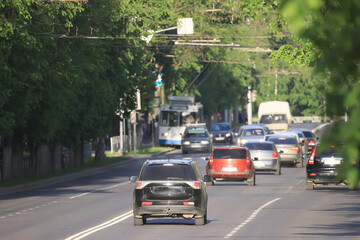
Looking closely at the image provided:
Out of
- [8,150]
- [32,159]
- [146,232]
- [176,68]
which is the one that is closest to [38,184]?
[8,150]

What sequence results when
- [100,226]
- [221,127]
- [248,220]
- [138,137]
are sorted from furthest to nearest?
[221,127]
[138,137]
[248,220]
[100,226]

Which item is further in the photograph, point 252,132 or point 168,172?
point 252,132

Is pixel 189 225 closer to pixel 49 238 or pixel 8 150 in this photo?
pixel 49 238

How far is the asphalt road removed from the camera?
59.3 feet

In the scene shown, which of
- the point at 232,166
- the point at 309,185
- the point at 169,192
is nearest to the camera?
the point at 169,192

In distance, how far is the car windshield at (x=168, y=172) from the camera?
1938cm

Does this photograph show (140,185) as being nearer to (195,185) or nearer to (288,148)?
(195,185)

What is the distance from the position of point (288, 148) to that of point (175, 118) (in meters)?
27.7

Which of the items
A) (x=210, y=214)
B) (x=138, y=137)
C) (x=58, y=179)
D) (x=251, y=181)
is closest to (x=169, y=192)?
(x=210, y=214)

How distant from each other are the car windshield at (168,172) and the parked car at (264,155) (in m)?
19.9

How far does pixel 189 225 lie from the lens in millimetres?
20250

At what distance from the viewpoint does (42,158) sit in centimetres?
4334

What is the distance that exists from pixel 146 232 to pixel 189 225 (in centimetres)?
204

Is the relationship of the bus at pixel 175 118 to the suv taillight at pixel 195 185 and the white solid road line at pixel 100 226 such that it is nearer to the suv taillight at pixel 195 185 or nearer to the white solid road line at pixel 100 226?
the white solid road line at pixel 100 226
